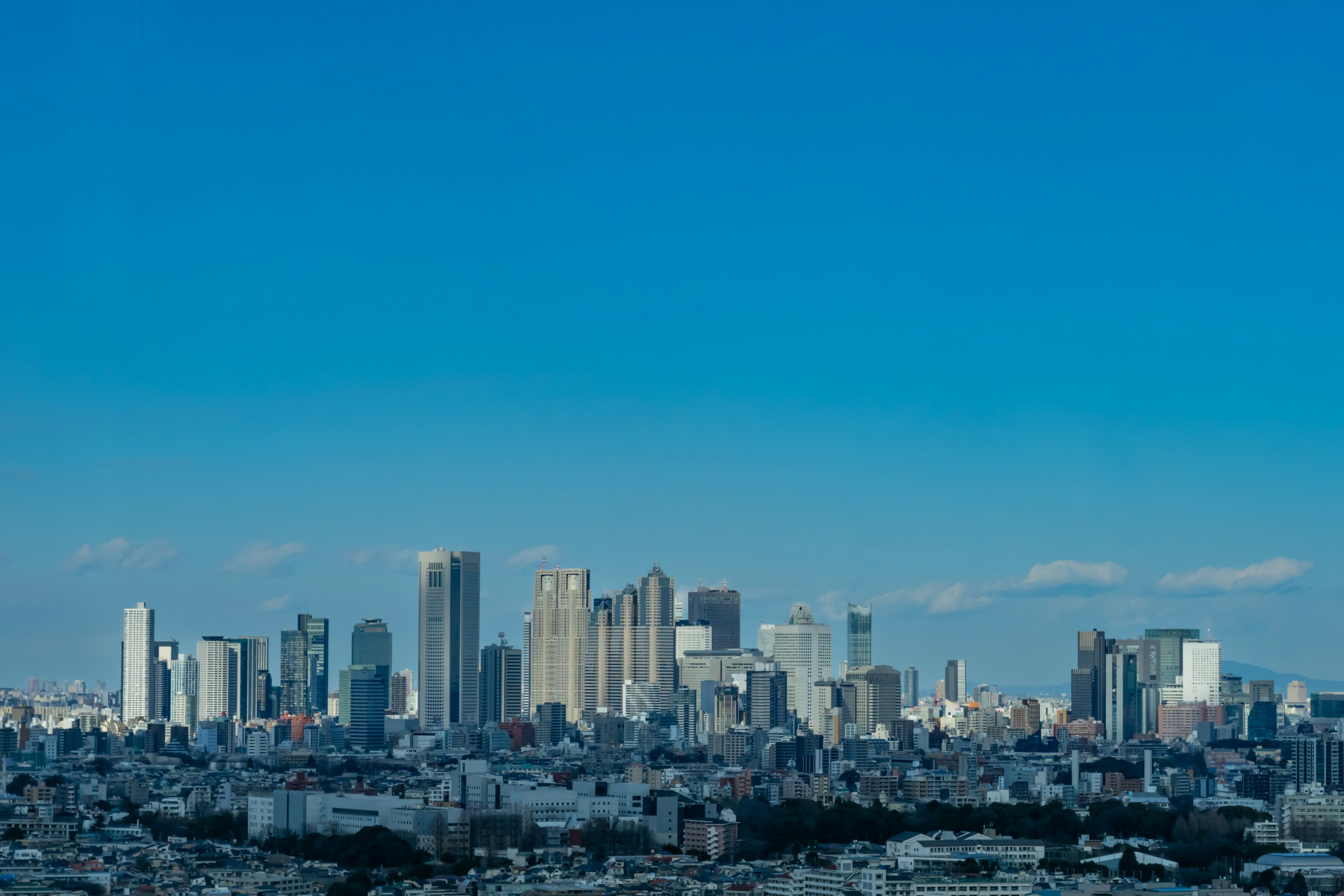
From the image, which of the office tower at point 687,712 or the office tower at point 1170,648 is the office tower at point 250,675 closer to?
the office tower at point 687,712

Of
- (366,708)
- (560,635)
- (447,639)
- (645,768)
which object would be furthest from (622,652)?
(645,768)

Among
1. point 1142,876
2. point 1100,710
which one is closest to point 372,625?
point 1100,710

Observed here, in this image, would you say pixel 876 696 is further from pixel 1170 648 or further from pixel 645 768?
pixel 645 768

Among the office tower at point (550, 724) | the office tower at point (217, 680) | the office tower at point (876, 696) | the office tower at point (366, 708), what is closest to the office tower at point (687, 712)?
the office tower at point (550, 724)

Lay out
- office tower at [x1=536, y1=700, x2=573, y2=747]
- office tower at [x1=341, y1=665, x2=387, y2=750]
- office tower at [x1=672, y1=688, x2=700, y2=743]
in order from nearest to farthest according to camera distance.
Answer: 1. office tower at [x1=536, y1=700, x2=573, y2=747]
2. office tower at [x1=341, y1=665, x2=387, y2=750]
3. office tower at [x1=672, y1=688, x2=700, y2=743]

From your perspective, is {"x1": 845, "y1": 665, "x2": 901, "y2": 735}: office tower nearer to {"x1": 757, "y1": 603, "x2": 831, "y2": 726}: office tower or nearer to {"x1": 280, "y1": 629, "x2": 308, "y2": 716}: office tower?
{"x1": 757, "y1": 603, "x2": 831, "y2": 726}: office tower

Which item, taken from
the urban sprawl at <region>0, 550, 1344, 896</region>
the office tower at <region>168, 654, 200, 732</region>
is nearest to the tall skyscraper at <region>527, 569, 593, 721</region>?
the urban sprawl at <region>0, 550, 1344, 896</region>

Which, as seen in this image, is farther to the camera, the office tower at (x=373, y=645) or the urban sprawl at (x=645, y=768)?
the office tower at (x=373, y=645)
